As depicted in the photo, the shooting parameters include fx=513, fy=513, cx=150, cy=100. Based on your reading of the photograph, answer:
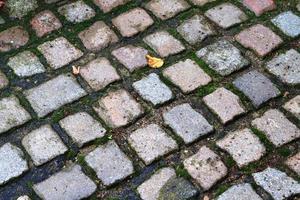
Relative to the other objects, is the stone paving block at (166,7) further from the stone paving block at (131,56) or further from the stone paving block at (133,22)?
the stone paving block at (131,56)

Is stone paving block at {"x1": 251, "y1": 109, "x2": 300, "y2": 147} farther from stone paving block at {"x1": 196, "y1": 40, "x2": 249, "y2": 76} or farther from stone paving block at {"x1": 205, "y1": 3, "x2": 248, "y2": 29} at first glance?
stone paving block at {"x1": 205, "y1": 3, "x2": 248, "y2": 29}

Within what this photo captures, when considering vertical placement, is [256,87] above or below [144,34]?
below

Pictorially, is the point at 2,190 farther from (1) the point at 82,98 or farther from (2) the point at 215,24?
(2) the point at 215,24

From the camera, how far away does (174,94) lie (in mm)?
3158

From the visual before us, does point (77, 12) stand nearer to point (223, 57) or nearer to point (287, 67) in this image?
point (223, 57)

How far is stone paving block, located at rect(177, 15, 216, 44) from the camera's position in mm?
3482

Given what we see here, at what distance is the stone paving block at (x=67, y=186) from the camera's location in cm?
273

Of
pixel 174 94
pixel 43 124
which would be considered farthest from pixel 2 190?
pixel 174 94

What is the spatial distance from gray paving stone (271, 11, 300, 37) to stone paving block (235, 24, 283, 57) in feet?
0.29

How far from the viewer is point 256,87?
3.18m

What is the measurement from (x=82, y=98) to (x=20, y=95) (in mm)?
384

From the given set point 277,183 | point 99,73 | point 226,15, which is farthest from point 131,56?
point 277,183

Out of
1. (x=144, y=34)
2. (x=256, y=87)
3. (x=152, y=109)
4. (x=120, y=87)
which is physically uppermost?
(x=144, y=34)

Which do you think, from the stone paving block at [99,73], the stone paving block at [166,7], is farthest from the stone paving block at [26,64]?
the stone paving block at [166,7]
